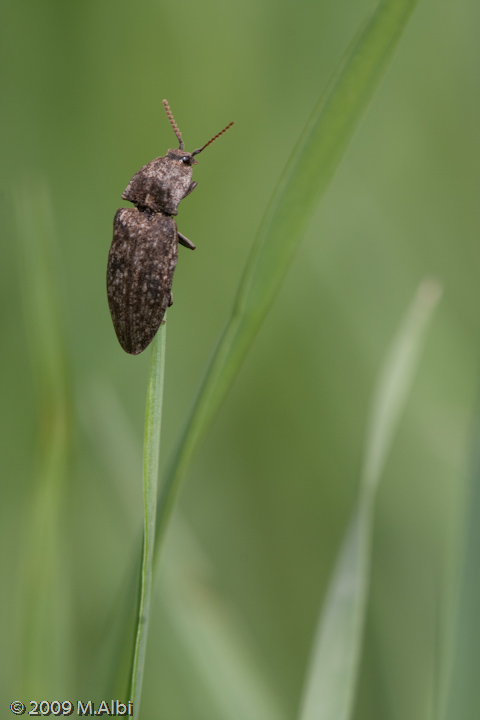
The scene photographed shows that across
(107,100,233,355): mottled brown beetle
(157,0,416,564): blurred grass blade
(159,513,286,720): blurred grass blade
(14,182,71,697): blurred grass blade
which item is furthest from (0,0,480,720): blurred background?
(157,0,416,564): blurred grass blade

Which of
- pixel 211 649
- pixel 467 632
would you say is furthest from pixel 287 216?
pixel 211 649

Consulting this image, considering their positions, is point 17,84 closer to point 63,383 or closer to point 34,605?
point 63,383

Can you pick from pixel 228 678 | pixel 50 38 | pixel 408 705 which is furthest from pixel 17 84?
pixel 408 705

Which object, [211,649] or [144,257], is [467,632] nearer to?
[211,649]

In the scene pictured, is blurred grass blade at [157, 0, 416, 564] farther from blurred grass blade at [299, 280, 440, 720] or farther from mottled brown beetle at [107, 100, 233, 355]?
mottled brown beetle at [107, 100, 233, 355]

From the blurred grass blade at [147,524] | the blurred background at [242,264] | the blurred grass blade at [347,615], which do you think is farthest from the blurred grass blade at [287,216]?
the blurred background at [242,264]
